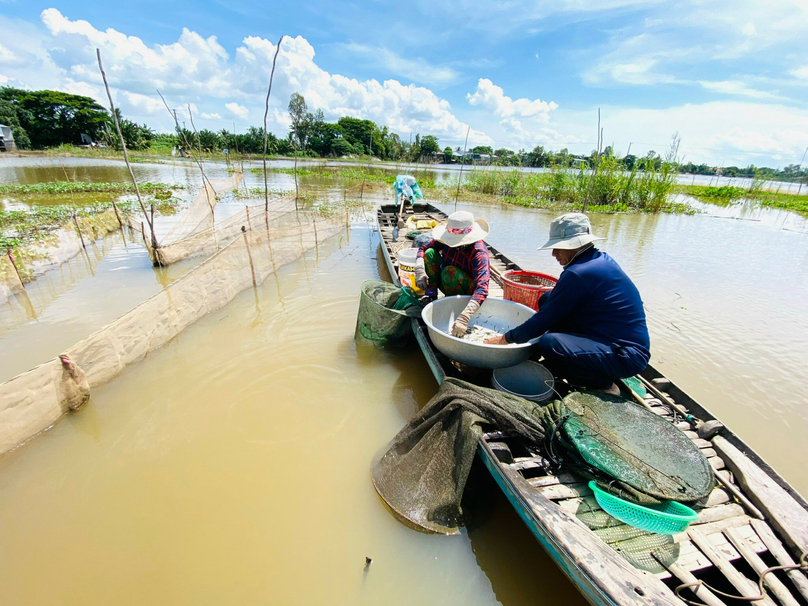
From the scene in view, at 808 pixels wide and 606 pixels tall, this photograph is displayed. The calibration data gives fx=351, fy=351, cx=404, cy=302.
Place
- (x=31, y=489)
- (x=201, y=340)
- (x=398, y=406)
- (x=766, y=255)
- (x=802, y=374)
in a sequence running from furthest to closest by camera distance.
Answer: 1. (x=766, y=255)
2. (x=201, y=340)
3. (x=802, y=374)
4. (x=398, y=406)
5. (x=31, y=489)

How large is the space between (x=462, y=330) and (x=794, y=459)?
108 inches

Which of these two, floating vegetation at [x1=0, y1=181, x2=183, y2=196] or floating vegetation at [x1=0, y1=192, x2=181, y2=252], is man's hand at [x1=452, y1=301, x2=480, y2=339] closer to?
floating vegetation at [x1=0, y1=192, x2=181, y2=252]

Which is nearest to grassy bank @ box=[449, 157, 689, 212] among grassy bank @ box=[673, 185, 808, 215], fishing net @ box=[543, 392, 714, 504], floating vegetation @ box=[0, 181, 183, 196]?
grassy bank @ box=[673, 185, 808, 215]

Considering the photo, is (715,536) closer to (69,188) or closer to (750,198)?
(69,188)

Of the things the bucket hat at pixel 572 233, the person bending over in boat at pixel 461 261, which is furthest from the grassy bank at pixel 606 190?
the bucket hat at pixel 572 233

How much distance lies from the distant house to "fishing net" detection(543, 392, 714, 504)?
4039 cm

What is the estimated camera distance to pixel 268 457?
102 inches

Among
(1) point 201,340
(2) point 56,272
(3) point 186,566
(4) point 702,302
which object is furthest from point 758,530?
(2) point 56,272

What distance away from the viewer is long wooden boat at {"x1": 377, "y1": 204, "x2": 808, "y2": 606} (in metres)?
1.33

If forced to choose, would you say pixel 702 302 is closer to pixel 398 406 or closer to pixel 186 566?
pixel 398 406

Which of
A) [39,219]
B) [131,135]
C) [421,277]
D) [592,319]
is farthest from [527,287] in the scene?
[131,135]

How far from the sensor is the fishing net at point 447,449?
6.48ft

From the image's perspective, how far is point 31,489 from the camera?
223 cm

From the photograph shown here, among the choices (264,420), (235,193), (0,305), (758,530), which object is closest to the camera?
(758,530)
